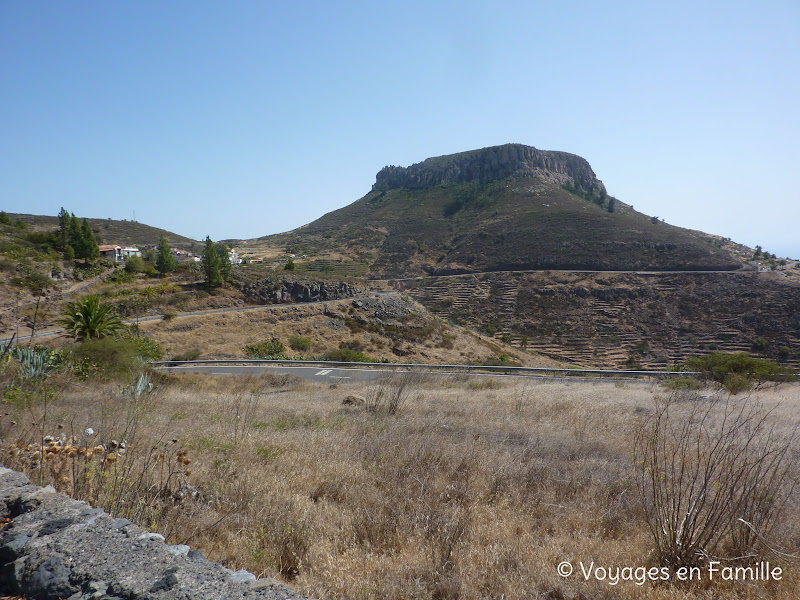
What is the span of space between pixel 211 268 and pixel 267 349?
1296cm

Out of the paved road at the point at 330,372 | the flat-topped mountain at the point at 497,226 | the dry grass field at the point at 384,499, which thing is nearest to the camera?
the dry grass field at the point at 384,499

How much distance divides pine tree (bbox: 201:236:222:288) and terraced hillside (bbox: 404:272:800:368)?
77.4 ft

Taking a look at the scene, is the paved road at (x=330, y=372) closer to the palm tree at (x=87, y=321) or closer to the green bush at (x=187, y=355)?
the green bush at (x=187, y=355)

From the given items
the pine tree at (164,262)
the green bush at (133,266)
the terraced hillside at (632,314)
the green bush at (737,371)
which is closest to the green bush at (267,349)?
the pine tree at (164,262)

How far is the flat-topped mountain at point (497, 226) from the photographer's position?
54.7 m

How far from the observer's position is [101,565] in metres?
2.27

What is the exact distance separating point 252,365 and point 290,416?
562 inches

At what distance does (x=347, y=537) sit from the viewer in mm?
3529

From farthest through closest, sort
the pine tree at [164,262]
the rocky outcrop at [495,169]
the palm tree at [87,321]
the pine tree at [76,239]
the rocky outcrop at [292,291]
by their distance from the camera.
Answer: the rocky outcrop at [495,169], the pine tree at [164,262], the rocky outcrop at [292,291], the pine tree at [76,239], the palm tree at [87,321]

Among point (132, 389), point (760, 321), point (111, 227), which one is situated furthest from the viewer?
point (111, 227)

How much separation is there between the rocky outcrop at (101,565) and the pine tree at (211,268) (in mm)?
36235

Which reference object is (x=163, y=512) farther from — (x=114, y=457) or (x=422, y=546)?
(x=422, y=546)

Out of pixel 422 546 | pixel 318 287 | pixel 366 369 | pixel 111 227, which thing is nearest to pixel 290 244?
pixel 111 227

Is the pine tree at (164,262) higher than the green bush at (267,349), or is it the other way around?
the pine tree at (164,262)
